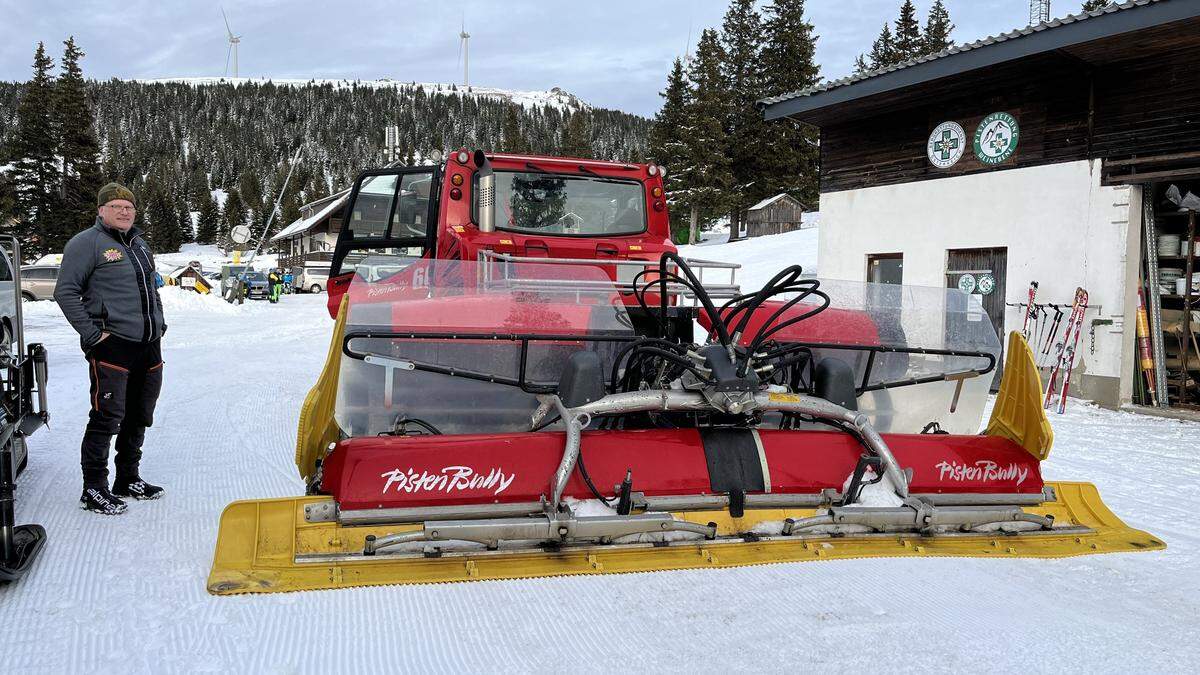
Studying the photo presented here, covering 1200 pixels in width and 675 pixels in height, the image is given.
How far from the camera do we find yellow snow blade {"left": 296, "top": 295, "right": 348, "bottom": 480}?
333 cm

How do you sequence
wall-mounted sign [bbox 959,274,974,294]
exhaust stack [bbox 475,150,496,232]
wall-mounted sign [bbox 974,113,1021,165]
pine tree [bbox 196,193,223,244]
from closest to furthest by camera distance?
exhaust stack [bbox 475,150,496,232], wall-mounted sign [bbox 974,113,1021,165], wall-mounted sign [bbox 959,274,974,294], pine tree [bbox 196,193,223,244]

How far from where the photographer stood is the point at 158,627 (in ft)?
9.46

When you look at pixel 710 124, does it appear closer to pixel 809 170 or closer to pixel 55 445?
pixel 809 170

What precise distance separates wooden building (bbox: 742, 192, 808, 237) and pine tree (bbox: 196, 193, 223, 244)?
86.9m

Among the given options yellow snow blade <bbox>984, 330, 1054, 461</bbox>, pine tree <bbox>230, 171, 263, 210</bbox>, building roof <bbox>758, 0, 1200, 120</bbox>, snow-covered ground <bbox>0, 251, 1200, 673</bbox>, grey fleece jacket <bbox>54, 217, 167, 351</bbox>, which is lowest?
snow-covered ground <bbox>0, 251, 1200, 673</bbox>

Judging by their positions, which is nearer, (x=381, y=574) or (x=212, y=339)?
(x=381, y=574)

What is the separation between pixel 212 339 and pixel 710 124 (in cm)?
3288

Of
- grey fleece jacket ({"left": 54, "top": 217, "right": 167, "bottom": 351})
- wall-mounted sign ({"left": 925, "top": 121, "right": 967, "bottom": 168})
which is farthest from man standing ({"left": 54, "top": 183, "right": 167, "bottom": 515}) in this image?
wall-mounted sign ({"left": 925, "top": 121, "right": 967, "bottom": 168})

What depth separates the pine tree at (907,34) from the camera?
49.2 meters

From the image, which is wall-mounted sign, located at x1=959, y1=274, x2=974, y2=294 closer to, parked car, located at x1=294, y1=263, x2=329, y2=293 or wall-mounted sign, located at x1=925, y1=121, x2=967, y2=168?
wall-mounted sign, located at x1=925, y1=121, x2=967, y2=168

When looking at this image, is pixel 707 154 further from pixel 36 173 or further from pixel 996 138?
pixel 36 173

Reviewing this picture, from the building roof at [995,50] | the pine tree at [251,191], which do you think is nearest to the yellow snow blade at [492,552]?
the building roof at [995,50]

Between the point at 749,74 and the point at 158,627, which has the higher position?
the point at 749,74

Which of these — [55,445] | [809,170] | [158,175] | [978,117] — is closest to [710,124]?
[809,170]
